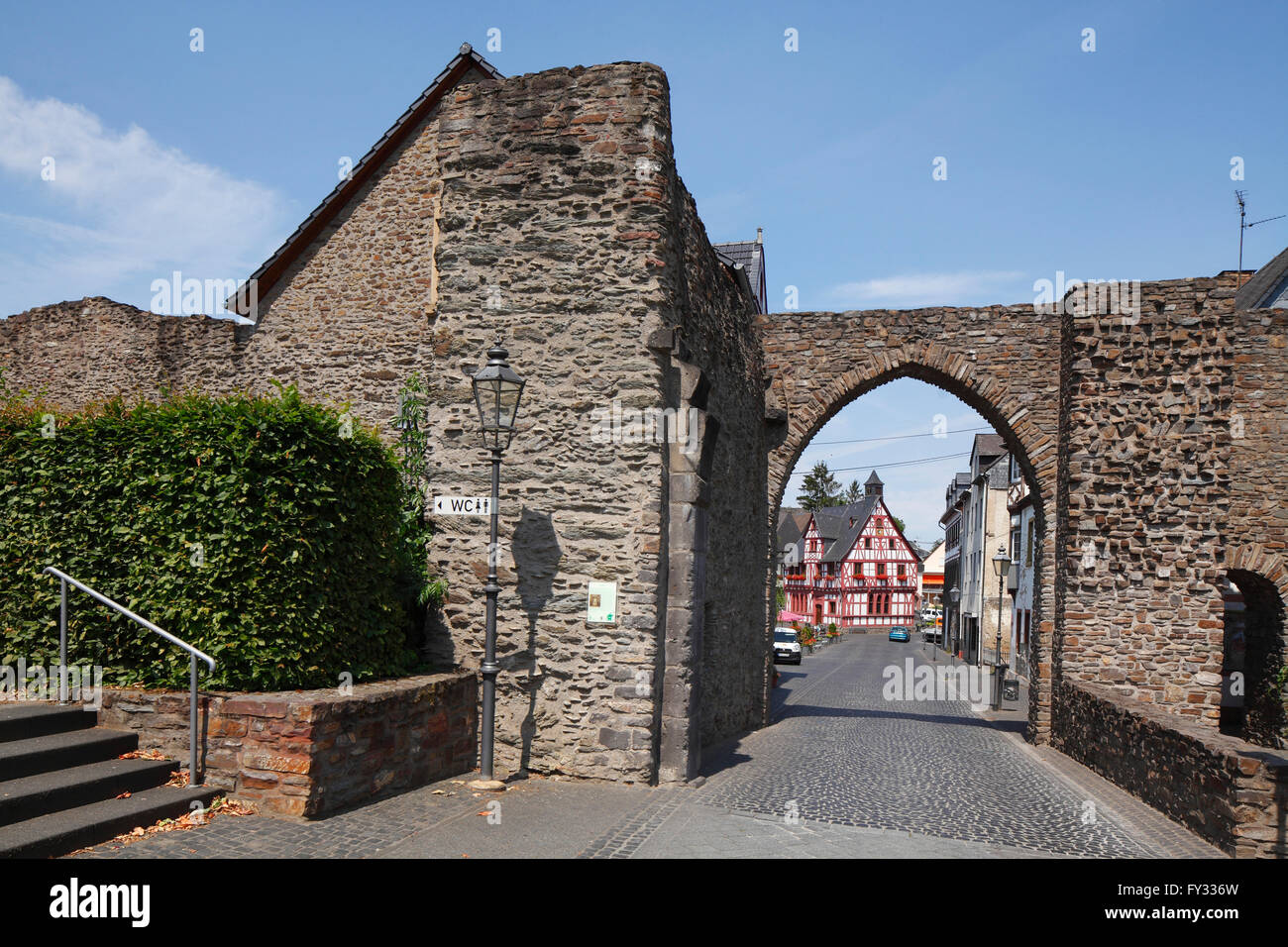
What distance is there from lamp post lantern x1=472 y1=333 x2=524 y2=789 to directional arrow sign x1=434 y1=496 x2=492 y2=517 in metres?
1.05

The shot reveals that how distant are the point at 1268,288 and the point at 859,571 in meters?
44.6

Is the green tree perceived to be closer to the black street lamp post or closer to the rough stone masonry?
the black street lamp post

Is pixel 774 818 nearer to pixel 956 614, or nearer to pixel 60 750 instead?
pixel 60 750

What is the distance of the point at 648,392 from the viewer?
25.1 ft

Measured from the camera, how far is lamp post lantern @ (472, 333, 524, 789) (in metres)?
6.78

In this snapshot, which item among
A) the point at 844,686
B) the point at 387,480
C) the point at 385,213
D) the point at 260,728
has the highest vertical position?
the point at 385,213

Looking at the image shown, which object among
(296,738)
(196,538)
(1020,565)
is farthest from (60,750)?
(1020,565)

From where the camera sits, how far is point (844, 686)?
70.5 feet

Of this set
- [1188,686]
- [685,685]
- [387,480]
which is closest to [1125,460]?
[1188,686]

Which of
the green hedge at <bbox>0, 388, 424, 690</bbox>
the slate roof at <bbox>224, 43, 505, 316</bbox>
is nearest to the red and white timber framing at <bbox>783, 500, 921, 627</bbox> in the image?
the slate roof at <bbox>224, 43, 505, 316</bbox>

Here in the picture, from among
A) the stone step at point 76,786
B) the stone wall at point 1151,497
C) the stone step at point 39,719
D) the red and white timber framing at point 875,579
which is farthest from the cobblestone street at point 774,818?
the red and white timber framing at point 875,579

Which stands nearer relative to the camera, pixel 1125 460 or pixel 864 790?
pixel 864 790

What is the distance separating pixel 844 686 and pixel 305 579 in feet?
57.0
